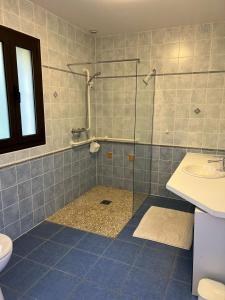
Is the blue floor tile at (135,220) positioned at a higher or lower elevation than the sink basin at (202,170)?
lower

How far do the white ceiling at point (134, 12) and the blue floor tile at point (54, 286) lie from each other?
2554mm

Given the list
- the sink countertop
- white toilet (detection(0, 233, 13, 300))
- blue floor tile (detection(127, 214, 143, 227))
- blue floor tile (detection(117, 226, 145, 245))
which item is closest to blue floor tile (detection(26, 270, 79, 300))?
white toilet (detection(0, 233, 13, 300))

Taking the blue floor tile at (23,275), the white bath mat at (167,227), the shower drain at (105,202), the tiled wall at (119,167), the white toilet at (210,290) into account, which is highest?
the tiled wall at (119,167)

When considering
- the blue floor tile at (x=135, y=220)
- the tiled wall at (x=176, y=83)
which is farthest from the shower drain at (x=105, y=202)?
the tiled wall at (x=176, y=83)

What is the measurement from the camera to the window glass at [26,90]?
2.36 metres

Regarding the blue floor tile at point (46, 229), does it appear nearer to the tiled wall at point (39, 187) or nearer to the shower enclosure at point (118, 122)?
the tiled wall at point (39, 187)

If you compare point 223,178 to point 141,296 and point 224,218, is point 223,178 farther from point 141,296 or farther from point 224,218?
point 141,296

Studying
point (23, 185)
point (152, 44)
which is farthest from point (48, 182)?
point (152, 44)

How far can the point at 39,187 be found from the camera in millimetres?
2680

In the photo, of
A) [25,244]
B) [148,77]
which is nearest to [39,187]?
Answer: [25,244]

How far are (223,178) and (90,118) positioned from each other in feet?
7.16

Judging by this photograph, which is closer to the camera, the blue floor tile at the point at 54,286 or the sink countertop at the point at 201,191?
the sink countertop at the point at 201,191

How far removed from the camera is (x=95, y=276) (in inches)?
75.5

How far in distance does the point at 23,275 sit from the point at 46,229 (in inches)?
27.9
